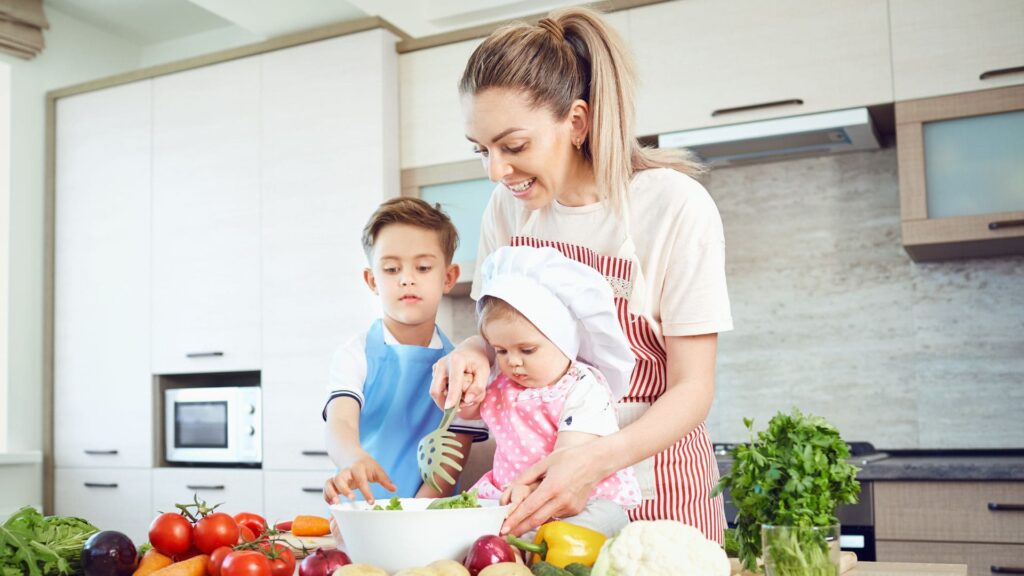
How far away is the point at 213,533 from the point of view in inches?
42.7

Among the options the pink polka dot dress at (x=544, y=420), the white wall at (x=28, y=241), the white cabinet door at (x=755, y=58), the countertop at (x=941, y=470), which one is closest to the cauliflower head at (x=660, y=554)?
the pink polka dot dress at (x=544, y=420)

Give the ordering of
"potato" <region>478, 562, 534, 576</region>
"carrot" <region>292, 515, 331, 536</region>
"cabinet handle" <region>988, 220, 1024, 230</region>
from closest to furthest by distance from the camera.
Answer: "potato" <region>478, 562, 534, 576</region>, "carrot" <region>292, 515, 331, 536</region>, "cabinet handle" <region>988, 220, 1024, 230</region>

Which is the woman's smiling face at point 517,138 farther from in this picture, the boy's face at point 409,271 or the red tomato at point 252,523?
the red tomato at point 252,523

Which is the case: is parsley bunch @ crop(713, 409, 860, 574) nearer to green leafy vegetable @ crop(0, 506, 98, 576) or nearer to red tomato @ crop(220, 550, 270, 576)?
red tomato @ crop(220, 550, 270, 576)

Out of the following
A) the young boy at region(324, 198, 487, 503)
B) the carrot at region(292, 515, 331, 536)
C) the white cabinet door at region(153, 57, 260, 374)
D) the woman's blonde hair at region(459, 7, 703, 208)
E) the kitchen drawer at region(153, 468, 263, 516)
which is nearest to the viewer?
the woman's blonde hair at region(459, 7, 703, 208)

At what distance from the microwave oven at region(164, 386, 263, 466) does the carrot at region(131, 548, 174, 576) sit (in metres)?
2.42

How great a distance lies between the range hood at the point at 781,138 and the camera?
9.22ft

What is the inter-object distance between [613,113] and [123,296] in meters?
3.01

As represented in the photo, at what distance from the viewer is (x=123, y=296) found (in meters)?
3.87

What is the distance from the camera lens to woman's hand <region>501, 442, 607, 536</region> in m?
1.08

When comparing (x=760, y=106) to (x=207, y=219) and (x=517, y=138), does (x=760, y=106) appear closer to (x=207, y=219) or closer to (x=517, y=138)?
(x=517, y=138)

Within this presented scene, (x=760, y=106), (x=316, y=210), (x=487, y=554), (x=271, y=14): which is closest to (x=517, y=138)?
(x=487, y=554)

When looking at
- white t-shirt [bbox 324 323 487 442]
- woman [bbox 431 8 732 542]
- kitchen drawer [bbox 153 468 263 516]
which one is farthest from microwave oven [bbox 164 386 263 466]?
woman [bbox 431 8 732 542]

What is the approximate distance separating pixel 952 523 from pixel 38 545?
2121 millimetres
